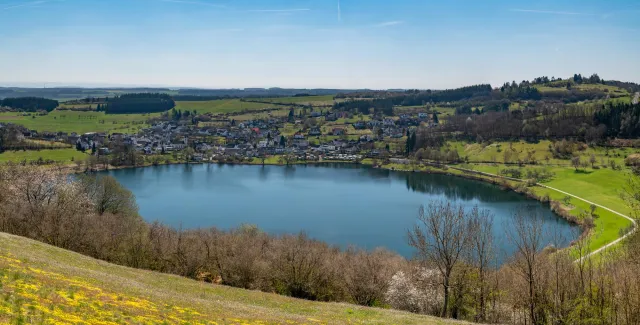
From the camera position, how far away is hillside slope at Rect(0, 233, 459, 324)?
11.4 m

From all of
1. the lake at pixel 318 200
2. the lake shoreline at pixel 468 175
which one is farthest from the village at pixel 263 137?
the lake at pixel 318 200

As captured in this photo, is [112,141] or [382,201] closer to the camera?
[382,201]

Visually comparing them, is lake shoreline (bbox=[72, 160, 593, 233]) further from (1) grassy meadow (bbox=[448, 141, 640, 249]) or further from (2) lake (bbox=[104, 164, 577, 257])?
(2) lake (bbox=[104, 164, 577, 257])

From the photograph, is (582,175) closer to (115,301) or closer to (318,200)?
(318,200)

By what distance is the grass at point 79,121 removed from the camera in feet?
500

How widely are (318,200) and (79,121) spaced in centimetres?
13283

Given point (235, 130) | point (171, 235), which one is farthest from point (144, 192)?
point (235, 130)

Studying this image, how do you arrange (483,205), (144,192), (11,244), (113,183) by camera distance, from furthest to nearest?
(144,192)
(483,205)
(113,183)
(11,244)

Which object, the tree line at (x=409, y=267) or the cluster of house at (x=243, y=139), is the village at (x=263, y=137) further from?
the tree line at (x=409, y=267)

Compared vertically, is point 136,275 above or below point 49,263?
below

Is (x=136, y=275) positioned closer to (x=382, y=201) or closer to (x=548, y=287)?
(x=548, y=287)

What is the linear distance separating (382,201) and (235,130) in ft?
329

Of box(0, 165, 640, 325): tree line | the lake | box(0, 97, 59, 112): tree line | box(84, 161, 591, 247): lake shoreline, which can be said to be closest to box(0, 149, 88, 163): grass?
box(84, 161, 591, 247): lake shoreline

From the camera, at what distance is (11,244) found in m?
19.0
